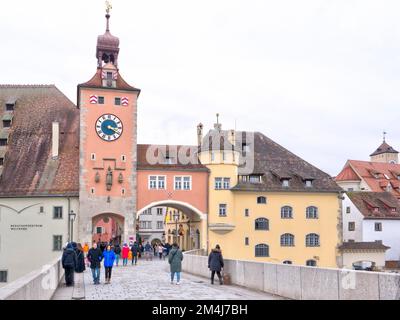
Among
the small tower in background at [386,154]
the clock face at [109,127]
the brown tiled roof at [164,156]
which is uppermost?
the small tower in background at [386,154]

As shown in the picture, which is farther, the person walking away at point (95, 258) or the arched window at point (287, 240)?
the arched window at point (287, 240)

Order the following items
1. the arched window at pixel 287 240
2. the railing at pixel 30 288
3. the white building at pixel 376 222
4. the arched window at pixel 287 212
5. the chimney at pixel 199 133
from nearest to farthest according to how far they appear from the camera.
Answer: the railing at pixel 30 288, the arched window at pixel 287 240, the arched window at pixel 287 212, the chimney at pixel 199 133, the white building at pixel 376 222

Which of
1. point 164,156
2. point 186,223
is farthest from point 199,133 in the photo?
point 186,223

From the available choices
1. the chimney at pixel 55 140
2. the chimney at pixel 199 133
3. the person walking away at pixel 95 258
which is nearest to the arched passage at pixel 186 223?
the chimney at pixel 199 133

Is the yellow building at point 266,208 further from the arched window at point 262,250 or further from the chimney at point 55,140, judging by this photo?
the chimney at point 55,140

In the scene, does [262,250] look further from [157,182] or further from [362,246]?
[157,182]

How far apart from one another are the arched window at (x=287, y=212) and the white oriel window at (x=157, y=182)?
11602 millimetres

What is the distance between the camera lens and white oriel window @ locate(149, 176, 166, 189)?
169 feet

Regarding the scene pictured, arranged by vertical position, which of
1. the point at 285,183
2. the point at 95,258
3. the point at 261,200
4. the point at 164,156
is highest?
the point at 164,156

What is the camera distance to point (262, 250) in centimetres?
5384

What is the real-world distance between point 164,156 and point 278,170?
11454mm

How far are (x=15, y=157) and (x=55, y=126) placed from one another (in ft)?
14.7

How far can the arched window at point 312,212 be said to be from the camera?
55688 millimetres

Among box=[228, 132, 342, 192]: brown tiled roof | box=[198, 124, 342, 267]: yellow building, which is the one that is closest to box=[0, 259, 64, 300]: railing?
box=[198, 124, 342, 267]: yellow building
